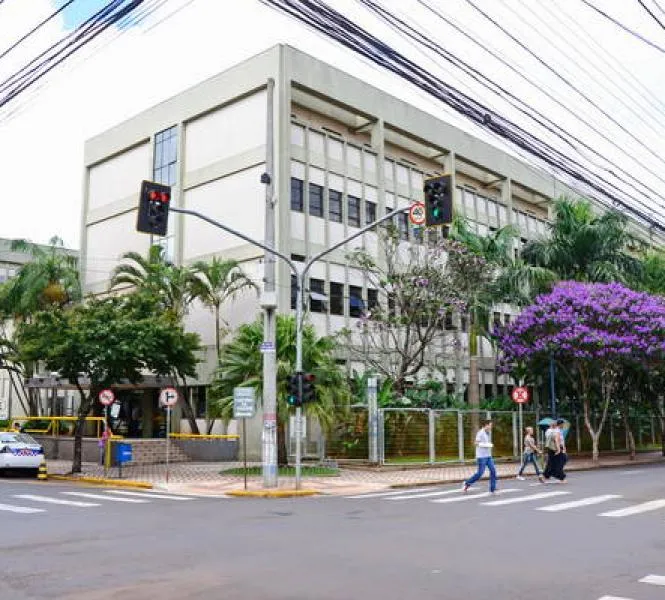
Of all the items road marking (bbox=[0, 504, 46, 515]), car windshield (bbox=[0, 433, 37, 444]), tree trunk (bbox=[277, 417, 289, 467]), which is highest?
car windshield (bbox=[0, 433, 37, 444])

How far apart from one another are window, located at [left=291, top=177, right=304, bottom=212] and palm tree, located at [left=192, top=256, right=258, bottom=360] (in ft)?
11.5

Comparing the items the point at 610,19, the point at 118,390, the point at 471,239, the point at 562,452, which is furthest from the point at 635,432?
the point at 610,19

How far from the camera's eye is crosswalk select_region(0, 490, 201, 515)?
16.1m

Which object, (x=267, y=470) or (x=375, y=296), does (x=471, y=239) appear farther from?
(x=267, y=470)

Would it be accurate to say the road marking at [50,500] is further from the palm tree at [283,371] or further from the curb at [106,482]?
the palm tree at [283,371]

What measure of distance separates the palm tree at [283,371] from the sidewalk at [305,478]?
221 centimetres

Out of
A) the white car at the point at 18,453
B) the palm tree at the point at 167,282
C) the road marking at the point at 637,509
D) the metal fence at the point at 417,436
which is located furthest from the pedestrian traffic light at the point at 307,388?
the palm tree at the point at 167,282

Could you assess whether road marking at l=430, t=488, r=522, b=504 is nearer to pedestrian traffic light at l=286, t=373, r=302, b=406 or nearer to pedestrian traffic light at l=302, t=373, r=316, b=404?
pedestrian traffic light at l=302, t=373, r=316, b=404

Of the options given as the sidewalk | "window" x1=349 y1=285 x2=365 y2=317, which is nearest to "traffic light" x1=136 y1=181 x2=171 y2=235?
the sidewalk

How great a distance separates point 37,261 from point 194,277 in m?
9.19

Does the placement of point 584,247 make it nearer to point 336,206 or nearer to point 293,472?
point 336,206

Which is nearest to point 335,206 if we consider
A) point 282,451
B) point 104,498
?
point 282,451

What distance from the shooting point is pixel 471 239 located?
33625 millimetres

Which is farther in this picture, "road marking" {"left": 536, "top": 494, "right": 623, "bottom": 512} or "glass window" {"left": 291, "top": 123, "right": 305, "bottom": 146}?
"glass window" {"left": 291, "top": 123, "right": 305, "bottom": 146}
